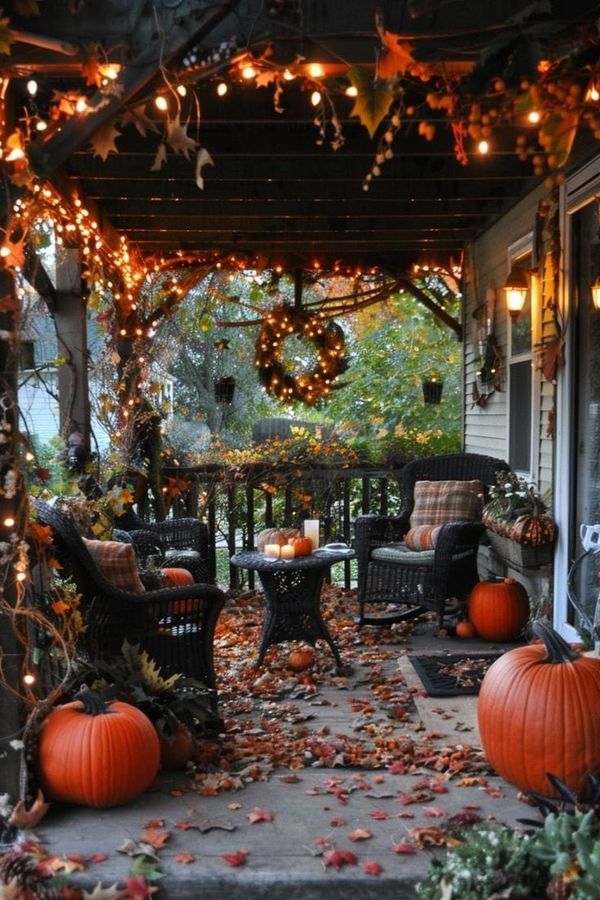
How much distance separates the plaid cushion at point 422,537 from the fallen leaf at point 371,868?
3.17 meters

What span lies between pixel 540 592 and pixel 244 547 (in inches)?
114

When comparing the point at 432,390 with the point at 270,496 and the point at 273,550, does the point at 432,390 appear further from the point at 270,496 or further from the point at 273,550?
the point at 273,550

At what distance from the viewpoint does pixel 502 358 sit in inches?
246

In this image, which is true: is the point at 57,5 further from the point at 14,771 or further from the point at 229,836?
the point at 229,836

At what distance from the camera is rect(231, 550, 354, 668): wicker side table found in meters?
4.39

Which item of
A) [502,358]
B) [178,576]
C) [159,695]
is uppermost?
[502,358]

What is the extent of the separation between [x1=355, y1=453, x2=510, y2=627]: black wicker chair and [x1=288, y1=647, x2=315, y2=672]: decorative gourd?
0.94m

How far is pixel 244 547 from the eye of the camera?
7.20 m

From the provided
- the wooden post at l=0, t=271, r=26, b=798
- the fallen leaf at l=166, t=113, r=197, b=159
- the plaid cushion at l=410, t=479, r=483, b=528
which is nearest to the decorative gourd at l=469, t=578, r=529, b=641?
the plaid cushion at l=410, t=479, r=483, b=528

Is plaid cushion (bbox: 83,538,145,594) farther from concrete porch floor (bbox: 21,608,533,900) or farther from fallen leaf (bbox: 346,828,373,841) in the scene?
fallen leaf (bbox: 346,828,373,841)

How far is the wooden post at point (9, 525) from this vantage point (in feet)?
8.59

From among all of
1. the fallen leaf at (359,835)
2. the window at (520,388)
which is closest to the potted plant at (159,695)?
the fallen leaf at (359,835)

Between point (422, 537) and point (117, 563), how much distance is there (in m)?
2.63

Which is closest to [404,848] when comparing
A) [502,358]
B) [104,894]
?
[104,894]
